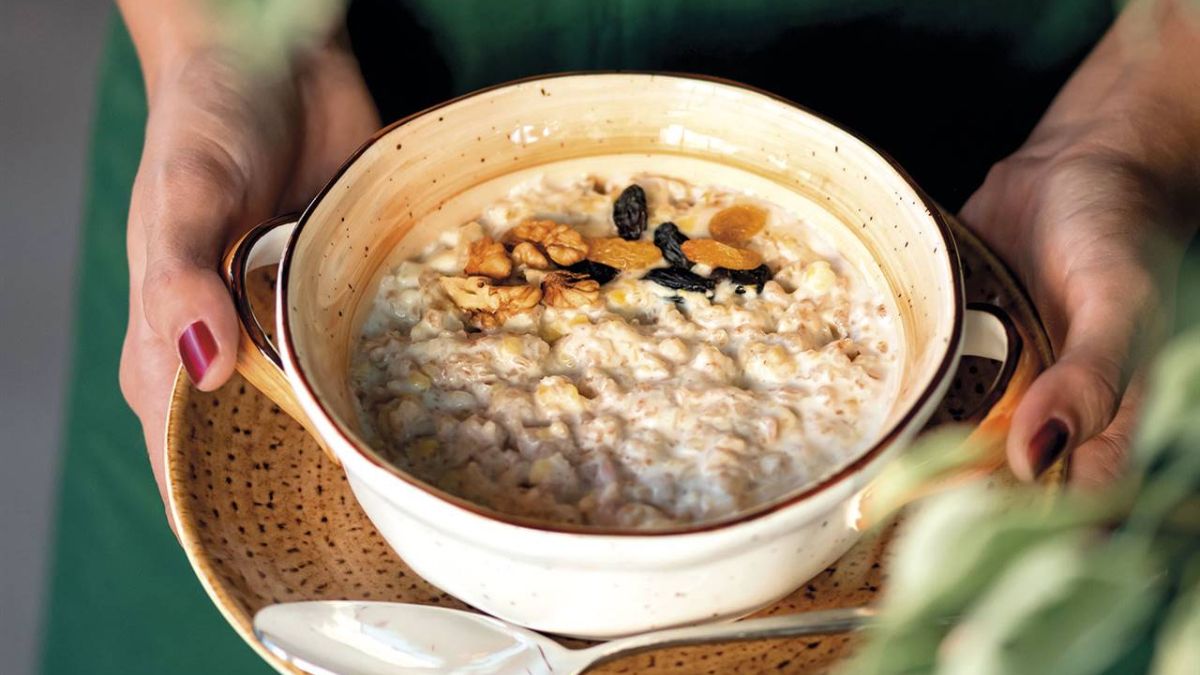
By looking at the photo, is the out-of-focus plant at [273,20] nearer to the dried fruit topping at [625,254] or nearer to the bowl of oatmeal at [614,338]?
the bowl of oatmeal at [614,338]

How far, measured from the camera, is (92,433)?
807mm

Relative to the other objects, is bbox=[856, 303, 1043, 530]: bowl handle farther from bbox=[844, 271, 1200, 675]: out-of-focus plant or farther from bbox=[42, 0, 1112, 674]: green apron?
bbox=[42, 0, 1112, 674]: green apron

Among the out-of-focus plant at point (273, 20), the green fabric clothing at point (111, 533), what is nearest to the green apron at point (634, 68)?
the green fabric clothing at point (111, 533)

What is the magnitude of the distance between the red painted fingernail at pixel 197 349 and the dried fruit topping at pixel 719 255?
25cm

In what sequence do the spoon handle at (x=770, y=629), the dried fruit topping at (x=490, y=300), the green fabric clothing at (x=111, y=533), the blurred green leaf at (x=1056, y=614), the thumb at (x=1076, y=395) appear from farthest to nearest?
the green fabric clothing at (x=111, y=533) → the dried fruit topping at (x=490, y=300) → the thumb at (x=1076, y=395) → the spoon handle at (x=770, y=629) → the blurred green leaf at (x=1056, y=614)

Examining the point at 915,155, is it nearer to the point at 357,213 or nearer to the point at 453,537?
the point at 357,213

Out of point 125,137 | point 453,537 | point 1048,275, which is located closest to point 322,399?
point 453,537

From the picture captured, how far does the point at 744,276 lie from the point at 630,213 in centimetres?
8

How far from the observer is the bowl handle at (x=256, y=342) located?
0.49 m

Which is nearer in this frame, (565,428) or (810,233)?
(565,428)

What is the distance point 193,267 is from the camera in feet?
1.84

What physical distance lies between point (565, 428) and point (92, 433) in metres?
0.48

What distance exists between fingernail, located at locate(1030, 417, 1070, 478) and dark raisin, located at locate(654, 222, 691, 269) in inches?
8.2

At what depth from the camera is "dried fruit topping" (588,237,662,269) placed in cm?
58
